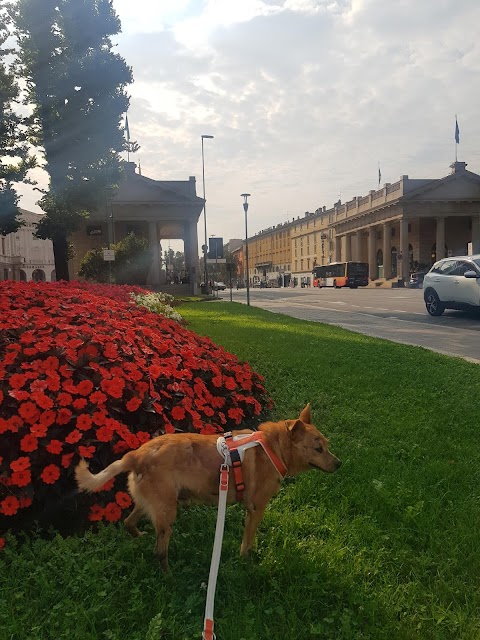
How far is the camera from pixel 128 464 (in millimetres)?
2439

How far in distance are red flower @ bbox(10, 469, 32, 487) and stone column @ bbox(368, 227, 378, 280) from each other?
71.9m

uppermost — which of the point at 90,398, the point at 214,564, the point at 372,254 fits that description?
the point at 372,254

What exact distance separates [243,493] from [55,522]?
4.35 ft

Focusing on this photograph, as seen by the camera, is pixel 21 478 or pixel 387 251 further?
pixel 387 251

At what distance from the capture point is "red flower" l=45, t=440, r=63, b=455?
9.64ft

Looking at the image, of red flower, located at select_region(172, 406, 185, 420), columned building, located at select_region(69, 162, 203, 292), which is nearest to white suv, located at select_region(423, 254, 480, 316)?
red flower, located at select_region(172, 406, 185, 420)

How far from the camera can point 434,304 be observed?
16297 millimetres

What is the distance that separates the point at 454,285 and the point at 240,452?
1456 centimetres

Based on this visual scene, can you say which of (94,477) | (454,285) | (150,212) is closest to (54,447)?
(94,477)

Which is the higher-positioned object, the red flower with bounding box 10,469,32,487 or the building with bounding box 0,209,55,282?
the building with bounding box 0,209,55,282

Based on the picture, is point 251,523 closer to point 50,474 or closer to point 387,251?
point 50,474

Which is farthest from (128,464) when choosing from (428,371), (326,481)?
(428,371)

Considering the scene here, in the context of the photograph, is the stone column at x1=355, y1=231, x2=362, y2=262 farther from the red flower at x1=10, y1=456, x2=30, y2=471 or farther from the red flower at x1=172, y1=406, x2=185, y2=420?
the red flower at x1=10, y1=456, x2=30, y2=471

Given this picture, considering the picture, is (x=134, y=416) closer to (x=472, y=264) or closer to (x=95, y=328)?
(x=95, y=328)
